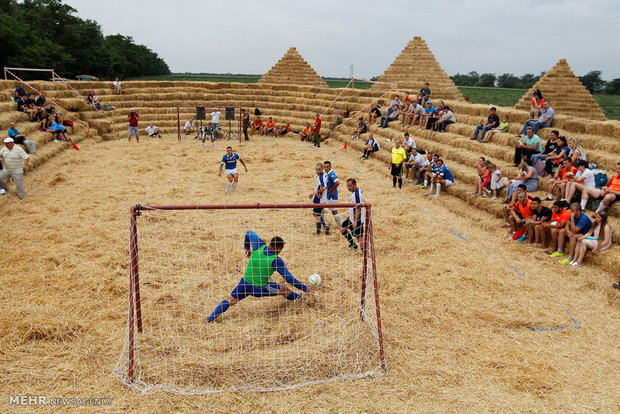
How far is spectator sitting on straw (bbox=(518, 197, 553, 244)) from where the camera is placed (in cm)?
941

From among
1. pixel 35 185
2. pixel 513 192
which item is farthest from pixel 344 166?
pixel 35 185

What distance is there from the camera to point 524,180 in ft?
38.0

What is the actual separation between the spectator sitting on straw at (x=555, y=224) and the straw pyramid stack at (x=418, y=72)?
20034 mm

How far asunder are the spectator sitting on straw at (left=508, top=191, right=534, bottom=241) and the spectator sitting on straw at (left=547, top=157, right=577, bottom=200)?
1.28m

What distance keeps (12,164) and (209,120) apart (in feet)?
51.3

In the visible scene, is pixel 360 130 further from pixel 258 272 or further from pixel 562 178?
pixel 258 272

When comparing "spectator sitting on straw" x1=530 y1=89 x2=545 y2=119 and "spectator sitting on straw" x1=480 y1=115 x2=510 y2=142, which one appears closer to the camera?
"spectator sitting on straw" x1=530 y1=89 x2=545 y2=119

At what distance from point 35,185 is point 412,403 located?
1300 centimetres

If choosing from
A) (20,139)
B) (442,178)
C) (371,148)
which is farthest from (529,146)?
(20,139)

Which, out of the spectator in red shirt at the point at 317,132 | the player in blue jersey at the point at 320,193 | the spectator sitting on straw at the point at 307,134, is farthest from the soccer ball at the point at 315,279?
the spectator sitting on straw at the point at 307,134

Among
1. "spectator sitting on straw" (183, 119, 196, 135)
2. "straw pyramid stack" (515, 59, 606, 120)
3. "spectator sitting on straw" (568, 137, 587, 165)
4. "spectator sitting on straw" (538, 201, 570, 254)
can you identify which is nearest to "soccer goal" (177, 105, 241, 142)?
"spectator sitting on straw" (183, 119, 196, 135)

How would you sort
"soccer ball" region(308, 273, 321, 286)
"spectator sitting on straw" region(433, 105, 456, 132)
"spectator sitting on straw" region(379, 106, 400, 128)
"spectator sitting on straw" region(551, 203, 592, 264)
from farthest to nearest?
"spectator sitting on straw" region(379, 106, 400, 128) < "spectator sitting on straw" region(433, 105, 456, 132) < "spectator sitting on straw" region(551, 203, 592, 264) < "soccer ball" region(308, 273, 321, 286)

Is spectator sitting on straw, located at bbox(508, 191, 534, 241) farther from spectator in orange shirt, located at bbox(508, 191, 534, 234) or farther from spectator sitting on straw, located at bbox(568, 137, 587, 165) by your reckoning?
spectator sitting on straw, located at bbox(568, 137, 587, 165)

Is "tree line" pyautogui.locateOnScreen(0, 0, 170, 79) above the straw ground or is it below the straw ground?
above
